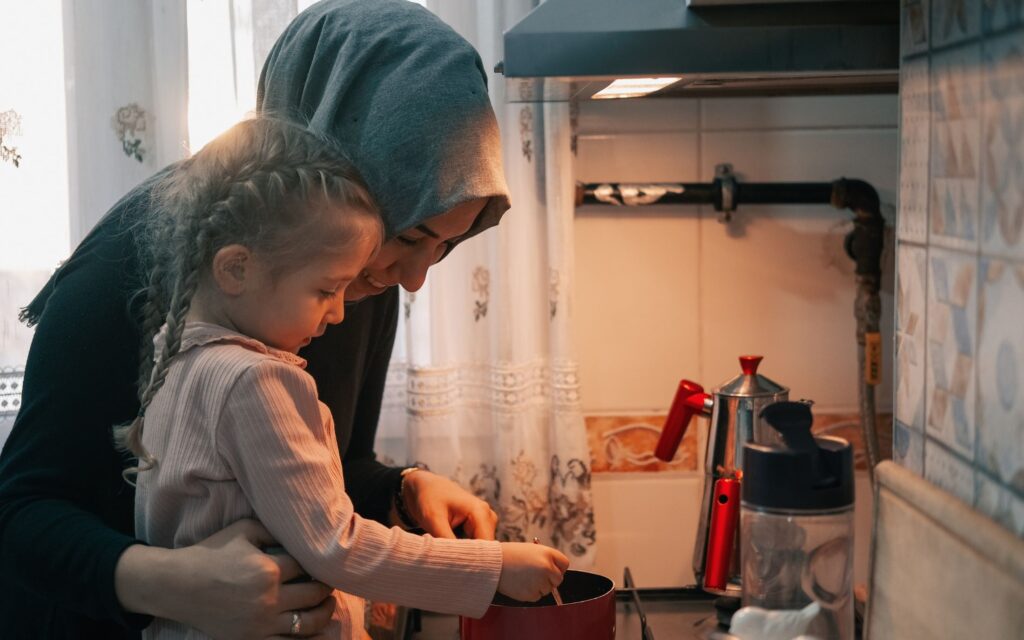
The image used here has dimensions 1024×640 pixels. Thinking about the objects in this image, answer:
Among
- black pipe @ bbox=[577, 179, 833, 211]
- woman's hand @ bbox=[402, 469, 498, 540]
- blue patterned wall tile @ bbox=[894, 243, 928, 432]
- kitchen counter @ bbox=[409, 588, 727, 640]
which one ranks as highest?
black pipe @ bbox=[577, 179, 833, 211]

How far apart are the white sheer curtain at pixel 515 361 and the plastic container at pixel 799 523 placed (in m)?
0.64

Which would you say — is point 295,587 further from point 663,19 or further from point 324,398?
point 663,19

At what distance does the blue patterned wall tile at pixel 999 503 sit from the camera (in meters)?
0.71

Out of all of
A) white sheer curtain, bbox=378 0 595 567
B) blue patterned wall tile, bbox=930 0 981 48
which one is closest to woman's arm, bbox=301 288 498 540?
white sheer curtain, bbox=378 0 595 567

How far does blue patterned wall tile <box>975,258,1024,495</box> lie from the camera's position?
0.71 meters

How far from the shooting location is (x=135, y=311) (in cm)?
103

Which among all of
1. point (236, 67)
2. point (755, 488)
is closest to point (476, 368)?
point (236, 67)

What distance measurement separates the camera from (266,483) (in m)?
0.88

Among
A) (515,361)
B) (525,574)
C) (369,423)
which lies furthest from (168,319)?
(515,361)

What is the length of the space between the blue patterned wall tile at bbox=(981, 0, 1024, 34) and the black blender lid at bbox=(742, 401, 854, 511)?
31 cm

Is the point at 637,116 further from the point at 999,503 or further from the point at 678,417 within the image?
the point at 999,503

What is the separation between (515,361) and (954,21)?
35.2 inches

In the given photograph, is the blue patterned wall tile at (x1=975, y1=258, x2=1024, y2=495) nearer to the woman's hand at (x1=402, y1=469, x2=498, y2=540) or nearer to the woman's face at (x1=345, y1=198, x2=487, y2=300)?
the woman's face at (x1=345, y1=198, x2=487, y2=300)

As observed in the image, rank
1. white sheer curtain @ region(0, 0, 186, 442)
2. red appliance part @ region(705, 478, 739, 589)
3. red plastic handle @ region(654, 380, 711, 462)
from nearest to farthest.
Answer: red appliance part @ region(705, 478, 739, 589), red plastic handle @ region(654, 380, 711, 462), white sheer curtain @ region(0, 0, 186, 442)
